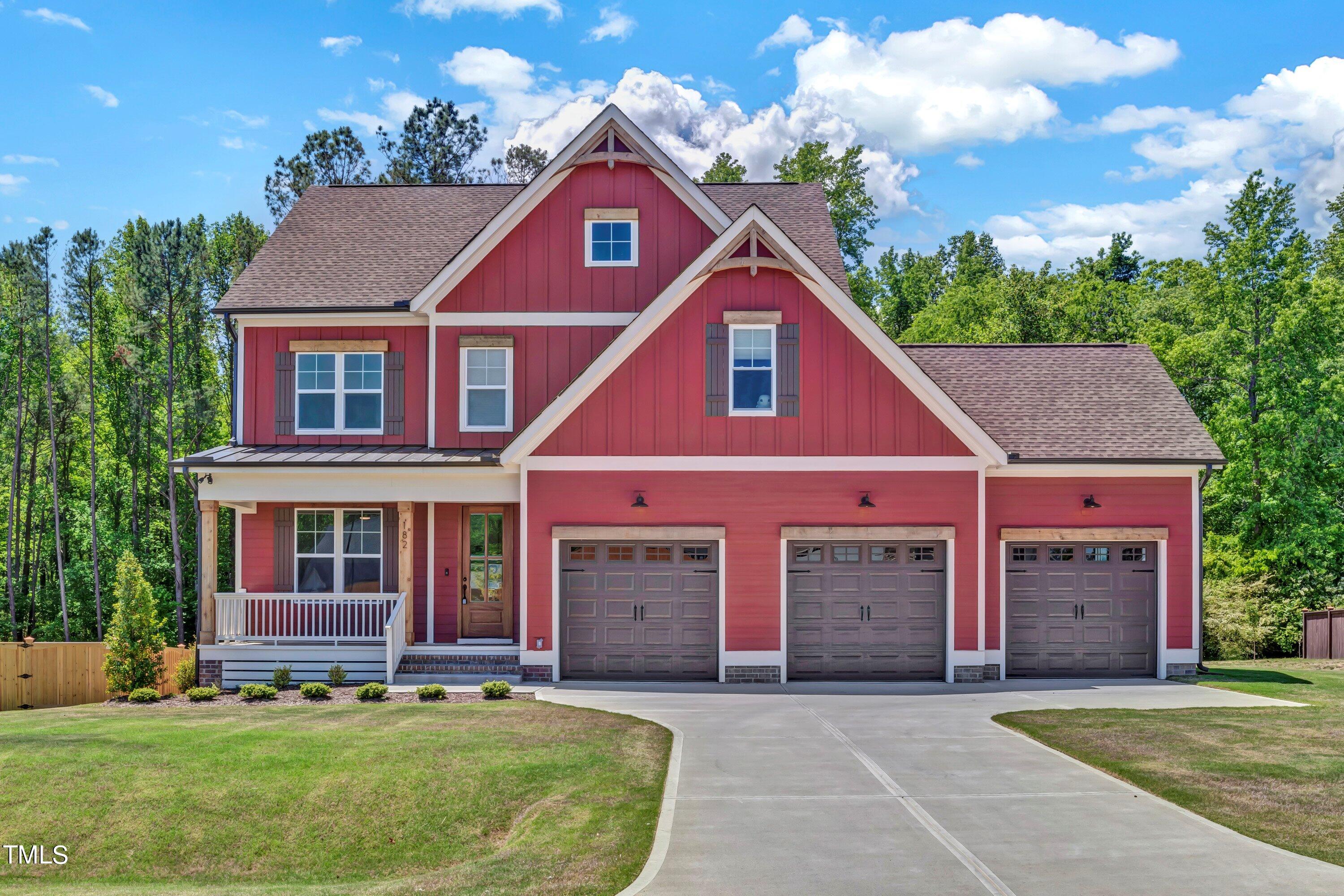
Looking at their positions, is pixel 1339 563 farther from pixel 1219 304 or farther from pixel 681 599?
pixel 681 599

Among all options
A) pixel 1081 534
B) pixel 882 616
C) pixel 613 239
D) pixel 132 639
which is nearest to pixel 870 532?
pixel 882 616

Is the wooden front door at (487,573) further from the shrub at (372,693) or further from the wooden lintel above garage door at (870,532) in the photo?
the wooden lintel above garage door at (870,532)

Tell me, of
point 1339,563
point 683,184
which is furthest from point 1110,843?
point 1339,563

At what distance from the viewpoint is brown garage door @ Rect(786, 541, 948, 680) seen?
688 inches

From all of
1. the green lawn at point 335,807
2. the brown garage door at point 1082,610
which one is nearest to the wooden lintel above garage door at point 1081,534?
the brown garage door at point 1082,610

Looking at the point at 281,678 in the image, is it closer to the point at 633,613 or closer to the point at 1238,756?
the point at 633,613

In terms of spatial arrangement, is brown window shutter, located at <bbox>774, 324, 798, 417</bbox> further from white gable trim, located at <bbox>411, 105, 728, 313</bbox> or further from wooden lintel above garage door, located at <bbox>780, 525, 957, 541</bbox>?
white gable trim, located at <bbox>411, 105, 728, 313</bbox>

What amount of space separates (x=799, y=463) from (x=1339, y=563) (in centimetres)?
1967

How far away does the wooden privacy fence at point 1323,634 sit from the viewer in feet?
78.4

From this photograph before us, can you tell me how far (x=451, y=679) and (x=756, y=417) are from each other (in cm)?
678

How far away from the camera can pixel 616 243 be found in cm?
1975

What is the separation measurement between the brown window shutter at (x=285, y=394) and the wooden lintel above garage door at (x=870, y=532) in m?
9.84

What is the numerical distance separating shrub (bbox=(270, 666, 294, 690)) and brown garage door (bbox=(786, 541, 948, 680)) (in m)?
8.55

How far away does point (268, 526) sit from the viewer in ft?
63.2
